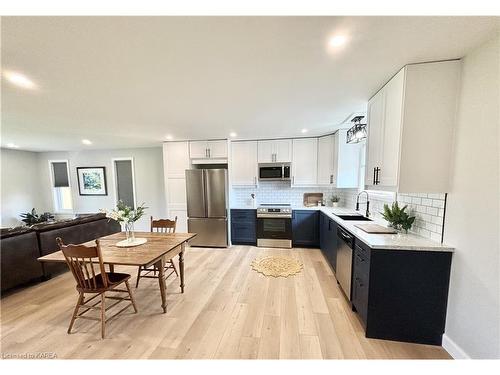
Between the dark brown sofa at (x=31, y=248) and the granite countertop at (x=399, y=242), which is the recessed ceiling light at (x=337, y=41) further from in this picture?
the dark brown sofa at (x=31, y=248)

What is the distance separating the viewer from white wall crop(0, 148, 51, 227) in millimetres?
5141

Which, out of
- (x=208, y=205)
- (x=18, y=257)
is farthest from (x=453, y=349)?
(x=18, y=257)

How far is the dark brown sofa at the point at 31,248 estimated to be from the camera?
2.42 m

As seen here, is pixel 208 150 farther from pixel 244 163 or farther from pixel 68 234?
pixel 68 234

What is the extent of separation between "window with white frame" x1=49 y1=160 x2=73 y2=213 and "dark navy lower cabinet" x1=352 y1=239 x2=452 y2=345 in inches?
308

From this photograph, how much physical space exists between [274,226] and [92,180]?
18.4ft

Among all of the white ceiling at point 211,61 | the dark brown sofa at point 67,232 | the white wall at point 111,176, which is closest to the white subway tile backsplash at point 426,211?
the white ceiling at point 211,61

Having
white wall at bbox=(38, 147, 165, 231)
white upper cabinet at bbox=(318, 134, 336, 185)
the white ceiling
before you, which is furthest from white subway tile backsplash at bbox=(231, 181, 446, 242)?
white wall at bbox=(38, 147, 165, 231)

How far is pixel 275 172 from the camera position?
13.9 ft

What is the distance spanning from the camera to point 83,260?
70.2 inches

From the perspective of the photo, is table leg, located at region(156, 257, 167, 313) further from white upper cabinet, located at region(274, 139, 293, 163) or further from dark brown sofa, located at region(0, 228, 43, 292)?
white upper cabinet, located at region(274, 139, 293, 163)

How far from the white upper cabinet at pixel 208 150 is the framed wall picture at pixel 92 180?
3320 millimetres

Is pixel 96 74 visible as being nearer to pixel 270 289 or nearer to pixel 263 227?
pixel 270 289
